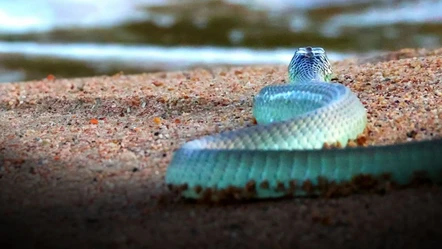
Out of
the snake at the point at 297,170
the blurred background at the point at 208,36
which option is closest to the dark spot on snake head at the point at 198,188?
the snake at the point at 297,170

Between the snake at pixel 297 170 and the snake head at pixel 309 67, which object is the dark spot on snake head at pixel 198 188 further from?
the snake head at pixel 309 67

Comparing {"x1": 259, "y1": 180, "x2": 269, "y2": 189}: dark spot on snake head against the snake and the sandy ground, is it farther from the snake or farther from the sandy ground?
the sandy ground

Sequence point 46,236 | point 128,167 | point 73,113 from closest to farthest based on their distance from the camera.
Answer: point 46,236, point 128,167, point 73,113

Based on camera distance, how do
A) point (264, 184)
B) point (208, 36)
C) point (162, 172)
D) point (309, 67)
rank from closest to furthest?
point (264, 184)
point (162, 172)
point (309, 67)
point (208, 36)

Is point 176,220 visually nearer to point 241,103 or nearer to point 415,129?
point 415,129

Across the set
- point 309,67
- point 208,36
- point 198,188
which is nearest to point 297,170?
point 198,188

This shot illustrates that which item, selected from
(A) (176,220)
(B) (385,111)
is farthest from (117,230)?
(B) (385,111)

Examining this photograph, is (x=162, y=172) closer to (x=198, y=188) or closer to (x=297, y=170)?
(x=198, y=188)

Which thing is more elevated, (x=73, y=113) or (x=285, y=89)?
(x=285, y=89)
